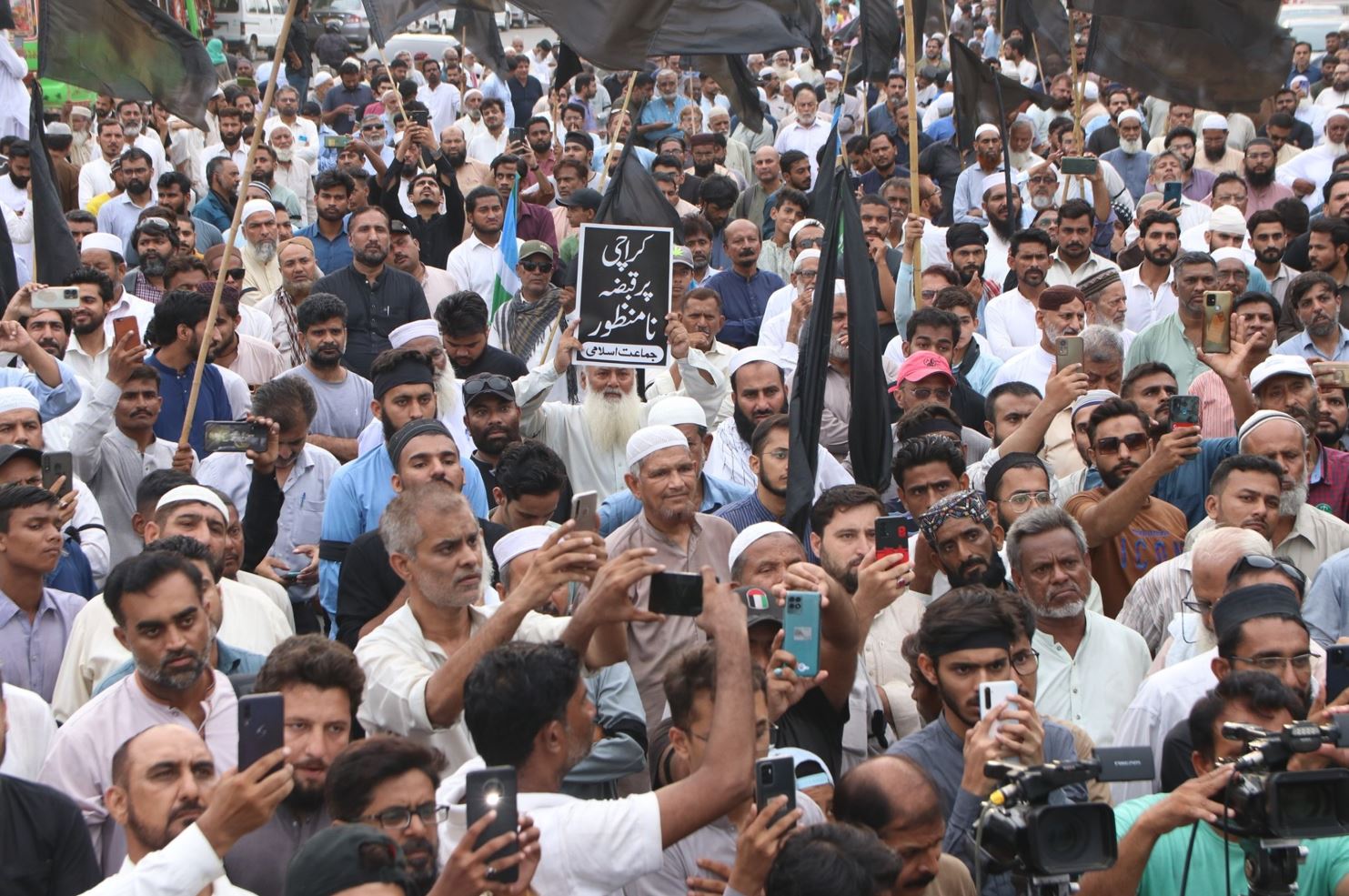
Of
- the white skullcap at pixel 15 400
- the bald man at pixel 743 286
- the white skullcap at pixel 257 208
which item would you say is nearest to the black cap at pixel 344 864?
the white skullcap at pixel 15 400

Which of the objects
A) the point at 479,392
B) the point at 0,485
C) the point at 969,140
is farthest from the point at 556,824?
the point at 969,140

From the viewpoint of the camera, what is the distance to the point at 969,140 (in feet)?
42.7

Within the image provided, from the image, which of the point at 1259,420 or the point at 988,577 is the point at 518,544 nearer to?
the point at 988,577

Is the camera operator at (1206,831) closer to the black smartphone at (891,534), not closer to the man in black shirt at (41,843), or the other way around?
the black smartphone at (891,534)

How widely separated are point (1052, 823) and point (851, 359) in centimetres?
433

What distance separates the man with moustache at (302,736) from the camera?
170 inches

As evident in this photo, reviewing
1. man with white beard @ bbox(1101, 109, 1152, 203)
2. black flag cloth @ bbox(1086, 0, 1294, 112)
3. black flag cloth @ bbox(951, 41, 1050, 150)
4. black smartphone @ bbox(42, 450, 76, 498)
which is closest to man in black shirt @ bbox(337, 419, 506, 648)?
black smartphone @ bbox(42, 450, 76, 498)

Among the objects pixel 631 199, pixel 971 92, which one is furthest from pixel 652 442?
pixel 971 92

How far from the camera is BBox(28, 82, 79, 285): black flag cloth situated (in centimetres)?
948

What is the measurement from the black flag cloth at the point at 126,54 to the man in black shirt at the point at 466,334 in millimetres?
1431

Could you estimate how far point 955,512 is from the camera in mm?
6141

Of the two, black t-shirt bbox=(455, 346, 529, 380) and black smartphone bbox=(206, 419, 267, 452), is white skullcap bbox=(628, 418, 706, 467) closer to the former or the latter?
black smartphone bbox=(206, 419, 267, 452)

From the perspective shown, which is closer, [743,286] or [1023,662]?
[1023,662]

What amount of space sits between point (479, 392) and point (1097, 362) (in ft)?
9.65
